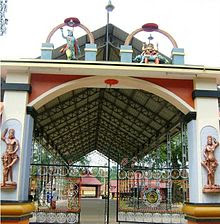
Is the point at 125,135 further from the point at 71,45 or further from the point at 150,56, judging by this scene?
the point at 71,45

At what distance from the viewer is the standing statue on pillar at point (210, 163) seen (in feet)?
18.6

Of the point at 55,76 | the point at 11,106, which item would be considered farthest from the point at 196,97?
the point at 11,106

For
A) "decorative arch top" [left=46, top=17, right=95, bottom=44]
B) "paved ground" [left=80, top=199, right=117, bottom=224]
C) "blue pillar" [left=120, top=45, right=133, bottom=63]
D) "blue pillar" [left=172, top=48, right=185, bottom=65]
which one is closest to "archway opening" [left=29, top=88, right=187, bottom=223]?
"paved ground" [left=80, top=199, right=117, bottom=224]

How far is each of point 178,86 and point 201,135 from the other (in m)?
1.09

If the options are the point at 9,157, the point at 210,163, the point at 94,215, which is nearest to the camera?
the point at 9,157

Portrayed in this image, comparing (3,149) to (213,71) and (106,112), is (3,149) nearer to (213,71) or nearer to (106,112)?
(213,71)

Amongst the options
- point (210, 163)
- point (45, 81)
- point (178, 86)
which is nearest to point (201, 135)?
point (210, 163)

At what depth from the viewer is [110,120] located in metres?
17.2

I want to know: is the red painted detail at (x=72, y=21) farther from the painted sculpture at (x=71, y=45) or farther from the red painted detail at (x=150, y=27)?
the red painted detail at (x=150, y=27)

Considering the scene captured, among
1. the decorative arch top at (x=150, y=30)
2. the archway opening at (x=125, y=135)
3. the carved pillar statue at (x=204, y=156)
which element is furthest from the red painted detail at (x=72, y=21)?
the archway opening at (x=125, y=135)

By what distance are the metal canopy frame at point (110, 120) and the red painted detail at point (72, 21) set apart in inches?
133

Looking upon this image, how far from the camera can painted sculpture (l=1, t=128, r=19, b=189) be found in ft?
17.9

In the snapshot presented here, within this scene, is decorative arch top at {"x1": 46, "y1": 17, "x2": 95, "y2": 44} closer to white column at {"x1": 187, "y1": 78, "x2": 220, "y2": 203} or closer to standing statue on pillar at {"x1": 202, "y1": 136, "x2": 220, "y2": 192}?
white column at {"x1": 187, "y1": 78, "x2": 220, "y2": 203}

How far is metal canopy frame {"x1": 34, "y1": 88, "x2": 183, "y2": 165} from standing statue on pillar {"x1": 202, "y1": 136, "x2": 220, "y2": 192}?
355cm
